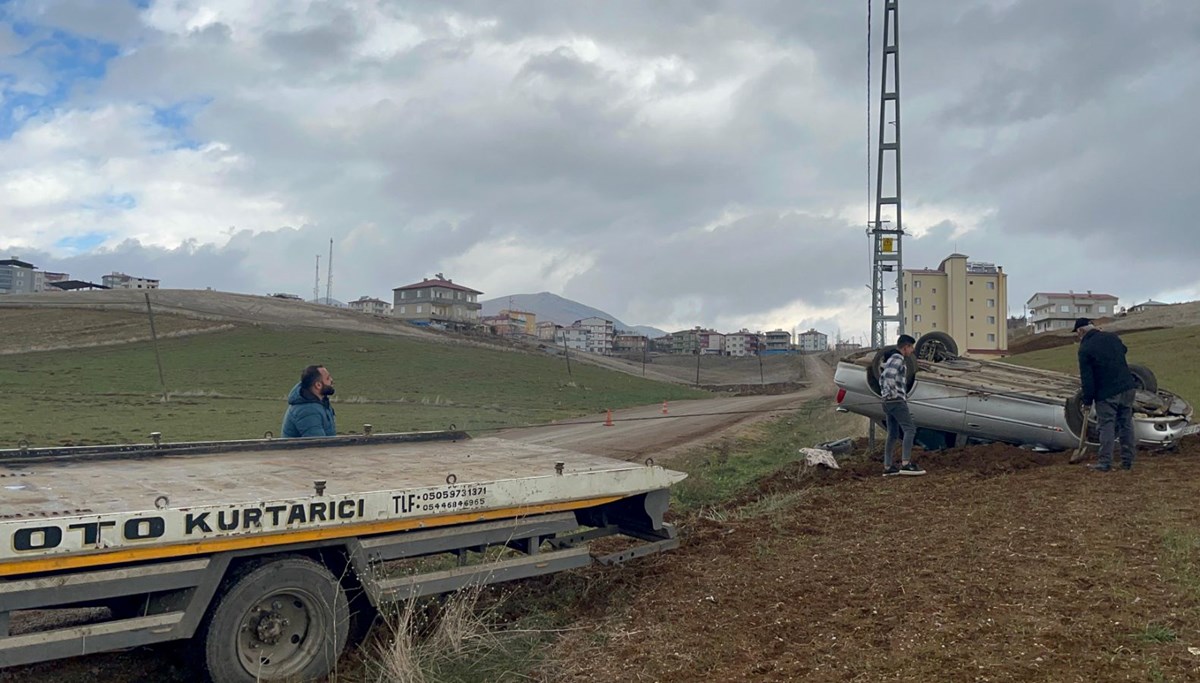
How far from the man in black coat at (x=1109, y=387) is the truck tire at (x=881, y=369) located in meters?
2.15

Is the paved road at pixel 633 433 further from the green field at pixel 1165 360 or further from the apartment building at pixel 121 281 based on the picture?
the apartment building at pixel 121 281

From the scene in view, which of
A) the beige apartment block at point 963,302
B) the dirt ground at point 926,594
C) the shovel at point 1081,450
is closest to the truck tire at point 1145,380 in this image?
the shovel at point 1081,450

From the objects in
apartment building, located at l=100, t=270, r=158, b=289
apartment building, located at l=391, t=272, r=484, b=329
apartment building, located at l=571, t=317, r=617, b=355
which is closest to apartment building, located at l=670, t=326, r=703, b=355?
apartment building, located at l=571, t=317, r=617, b=355

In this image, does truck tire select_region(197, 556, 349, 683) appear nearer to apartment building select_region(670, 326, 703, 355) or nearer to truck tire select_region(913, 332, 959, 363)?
truck tire select_region(913, 332, 959, 363)

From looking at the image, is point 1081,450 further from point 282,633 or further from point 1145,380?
point 282,633

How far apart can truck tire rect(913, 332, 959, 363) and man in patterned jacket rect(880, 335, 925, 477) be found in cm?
A: 230

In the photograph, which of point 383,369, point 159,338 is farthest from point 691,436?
point 159,338

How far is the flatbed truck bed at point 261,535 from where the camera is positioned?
3.70m

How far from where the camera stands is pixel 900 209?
19562 millimetres

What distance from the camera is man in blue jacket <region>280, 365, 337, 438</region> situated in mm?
7613

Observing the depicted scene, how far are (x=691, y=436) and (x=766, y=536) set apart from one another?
12539 mm

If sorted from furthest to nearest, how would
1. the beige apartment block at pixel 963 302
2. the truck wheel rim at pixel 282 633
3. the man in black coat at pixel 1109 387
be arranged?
the beige apartment block at pixel 963 302 → the man in black coat at pixel 1109 387 → the truck wheel rim at pixel 282 633

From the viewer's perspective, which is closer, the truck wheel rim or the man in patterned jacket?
the truck wheel rim

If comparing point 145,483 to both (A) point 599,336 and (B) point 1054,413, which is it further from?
(A) point 599,336
